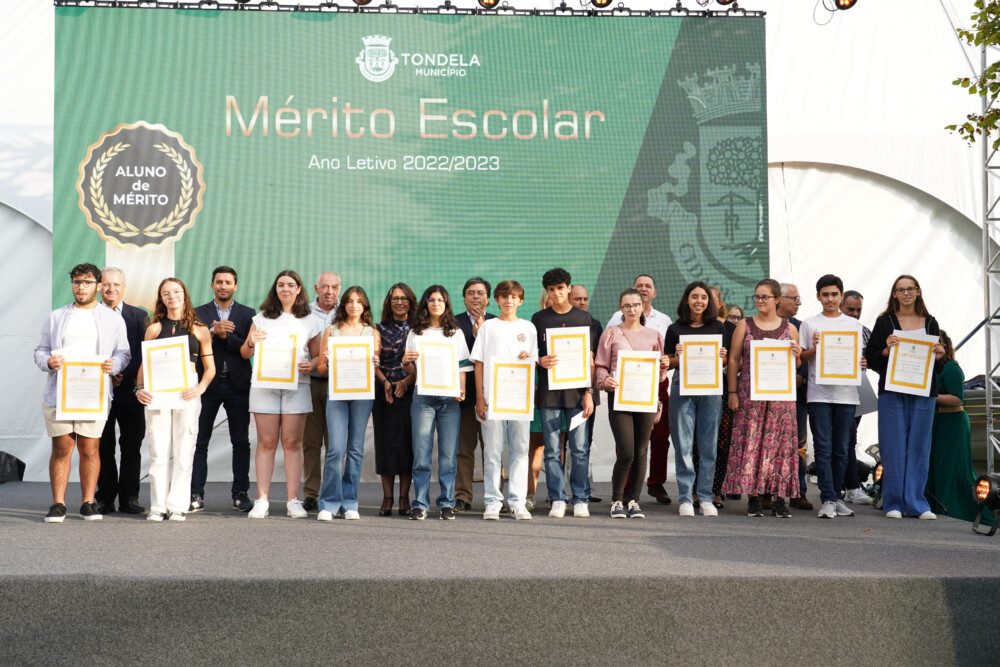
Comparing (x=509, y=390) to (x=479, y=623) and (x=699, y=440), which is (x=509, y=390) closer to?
(x=699, y=440)

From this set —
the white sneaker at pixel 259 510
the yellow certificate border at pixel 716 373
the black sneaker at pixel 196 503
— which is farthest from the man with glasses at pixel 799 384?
the black sneaker at pixel 196 503

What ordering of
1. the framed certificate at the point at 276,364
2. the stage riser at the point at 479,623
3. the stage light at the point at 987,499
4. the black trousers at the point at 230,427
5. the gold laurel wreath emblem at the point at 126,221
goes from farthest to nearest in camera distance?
the gold laurel wreath emblem at the point at 126,221, the black trousers at the point at 230,427, the framed certificate at the point at 276,364, the stage light at the point at 987,499, the stage riser at the point at 479,623

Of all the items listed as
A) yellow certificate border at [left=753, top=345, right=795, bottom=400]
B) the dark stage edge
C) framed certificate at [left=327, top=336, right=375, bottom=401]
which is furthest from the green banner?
the dark stage edge

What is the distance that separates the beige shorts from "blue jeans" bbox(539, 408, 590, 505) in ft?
8.30

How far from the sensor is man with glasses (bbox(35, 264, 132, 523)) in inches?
203

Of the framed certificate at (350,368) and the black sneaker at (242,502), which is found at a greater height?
the framed certificate at (350,368)

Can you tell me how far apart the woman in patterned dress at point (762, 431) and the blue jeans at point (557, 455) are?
880 millimetres

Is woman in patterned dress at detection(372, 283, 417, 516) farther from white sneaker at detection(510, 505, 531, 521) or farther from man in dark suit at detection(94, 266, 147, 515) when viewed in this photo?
man in dark suit at detection(94, 266, 147, 515)

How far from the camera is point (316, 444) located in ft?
Answer: 19.6

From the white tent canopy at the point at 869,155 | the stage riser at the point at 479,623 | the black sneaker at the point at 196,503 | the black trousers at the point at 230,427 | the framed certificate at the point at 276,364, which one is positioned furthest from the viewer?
the white tent canopy at the point at 869,155

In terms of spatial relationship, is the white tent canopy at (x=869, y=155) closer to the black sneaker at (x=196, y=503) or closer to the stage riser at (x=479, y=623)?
the black sneaker at (x=196, y=503)

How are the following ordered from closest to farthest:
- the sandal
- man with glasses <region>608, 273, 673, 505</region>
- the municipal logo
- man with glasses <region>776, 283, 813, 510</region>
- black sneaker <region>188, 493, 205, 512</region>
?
the sandal → black sneaker <region>188, 493, 205, 512</region> → man with glasses <region>776, 283, 813, 510</region> → man with glasses <region>608, 273, 673, 505</region> → the municipal logo

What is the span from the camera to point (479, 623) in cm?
334

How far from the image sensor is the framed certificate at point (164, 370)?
5.19m
